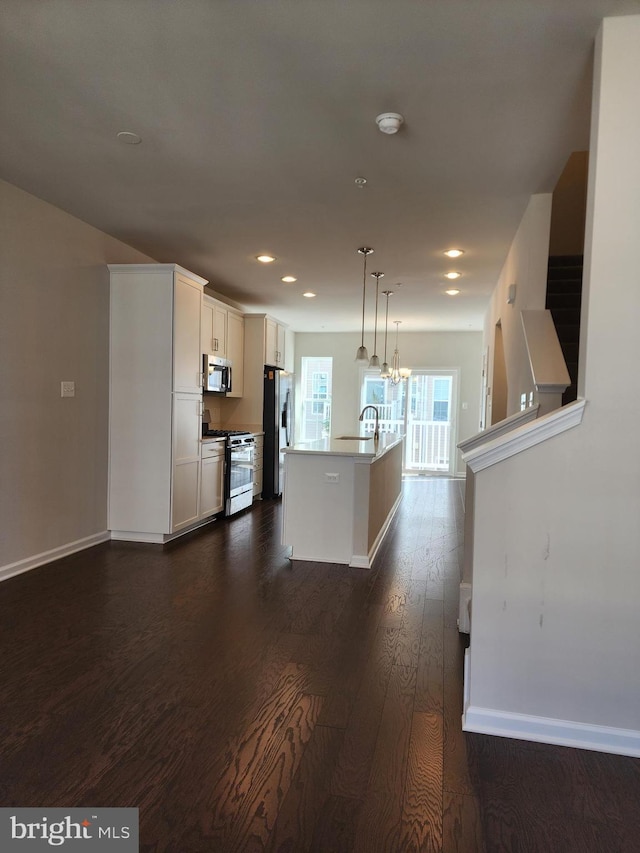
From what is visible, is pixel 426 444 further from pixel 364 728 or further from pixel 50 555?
pixel 364 728

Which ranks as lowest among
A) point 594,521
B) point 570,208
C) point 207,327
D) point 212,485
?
point 212,485

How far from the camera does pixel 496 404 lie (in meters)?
5.49

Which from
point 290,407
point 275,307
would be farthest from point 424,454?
point 275,307

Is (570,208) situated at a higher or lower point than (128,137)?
higher

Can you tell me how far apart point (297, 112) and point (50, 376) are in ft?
8.55

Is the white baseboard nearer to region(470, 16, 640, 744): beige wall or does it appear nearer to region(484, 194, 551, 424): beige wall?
region(484, 194, 551, 424): beige wall

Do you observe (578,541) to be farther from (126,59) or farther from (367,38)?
(126,59)

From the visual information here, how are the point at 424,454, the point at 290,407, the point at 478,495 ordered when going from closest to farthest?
the point at 478,495 < the point at 290,407 < the point at 424,454

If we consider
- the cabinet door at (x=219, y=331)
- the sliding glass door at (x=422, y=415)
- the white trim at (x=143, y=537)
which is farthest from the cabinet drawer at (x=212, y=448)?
the sliding glass door at (x=422, y=415)

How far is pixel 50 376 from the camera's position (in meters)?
3.90

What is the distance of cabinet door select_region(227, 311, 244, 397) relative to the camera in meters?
6.38

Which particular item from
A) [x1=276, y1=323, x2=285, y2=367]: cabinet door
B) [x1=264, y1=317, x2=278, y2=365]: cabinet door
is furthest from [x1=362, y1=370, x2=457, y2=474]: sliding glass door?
[x1=264, y1=317, x2=278, y2=365]: cabinet door

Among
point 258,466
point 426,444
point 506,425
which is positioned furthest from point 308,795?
point 426,444

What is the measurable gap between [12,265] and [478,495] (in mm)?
3349
